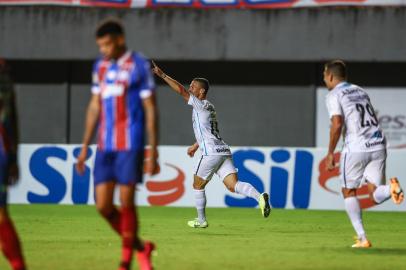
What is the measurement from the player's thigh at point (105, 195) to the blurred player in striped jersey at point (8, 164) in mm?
691

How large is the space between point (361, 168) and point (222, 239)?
2179mm

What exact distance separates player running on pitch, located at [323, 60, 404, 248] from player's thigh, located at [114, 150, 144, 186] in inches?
131

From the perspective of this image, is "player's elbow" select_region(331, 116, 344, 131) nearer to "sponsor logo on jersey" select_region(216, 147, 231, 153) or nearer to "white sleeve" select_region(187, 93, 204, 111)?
"white sleeve" select_region(187, 93, 204, 111)

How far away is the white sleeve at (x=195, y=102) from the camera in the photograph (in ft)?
47.9

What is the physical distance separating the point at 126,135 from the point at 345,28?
69.2 ft

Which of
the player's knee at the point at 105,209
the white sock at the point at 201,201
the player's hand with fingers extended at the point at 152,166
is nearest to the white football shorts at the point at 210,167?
the white sock at the point at 201,201

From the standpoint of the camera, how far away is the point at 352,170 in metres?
11.4

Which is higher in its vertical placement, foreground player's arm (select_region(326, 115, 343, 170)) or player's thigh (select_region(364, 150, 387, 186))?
foreground player's arm (select_region(326, 115, 343, 170))

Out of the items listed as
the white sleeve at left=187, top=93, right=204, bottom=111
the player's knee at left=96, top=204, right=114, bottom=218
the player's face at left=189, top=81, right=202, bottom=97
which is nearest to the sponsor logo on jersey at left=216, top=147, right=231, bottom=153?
the white sleeve at left=187, top=93, right=204, bottom=111

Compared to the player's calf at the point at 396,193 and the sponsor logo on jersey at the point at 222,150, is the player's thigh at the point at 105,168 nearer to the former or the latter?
the player's calf at the point at 396,193

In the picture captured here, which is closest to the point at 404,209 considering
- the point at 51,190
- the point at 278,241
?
the point at 51,190

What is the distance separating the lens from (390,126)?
30.3 metres

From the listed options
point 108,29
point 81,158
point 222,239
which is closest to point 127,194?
point 81,158

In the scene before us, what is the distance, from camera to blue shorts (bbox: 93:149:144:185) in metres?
8.43
